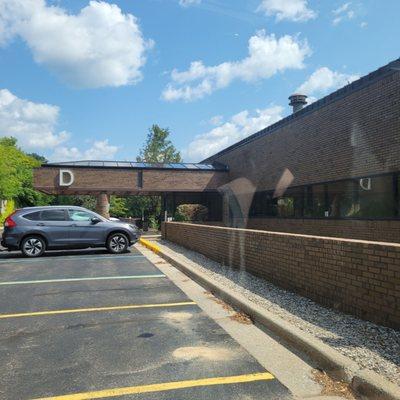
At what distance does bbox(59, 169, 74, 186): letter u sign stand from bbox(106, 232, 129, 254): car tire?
12409 millimetres

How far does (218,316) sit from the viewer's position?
642 cm

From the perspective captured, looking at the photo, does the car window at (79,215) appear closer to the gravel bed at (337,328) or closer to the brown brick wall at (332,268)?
the brown brick wall at (332,268)

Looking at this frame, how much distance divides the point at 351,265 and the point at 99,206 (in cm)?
2306

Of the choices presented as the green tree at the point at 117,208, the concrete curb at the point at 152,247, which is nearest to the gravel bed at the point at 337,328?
the concrete curb at the point at 152,247

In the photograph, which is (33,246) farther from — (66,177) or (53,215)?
(66,177)

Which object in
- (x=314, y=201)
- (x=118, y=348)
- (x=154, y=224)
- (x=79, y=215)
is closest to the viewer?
(x=118, y=348)

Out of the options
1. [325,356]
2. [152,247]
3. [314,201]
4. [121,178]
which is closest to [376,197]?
[314,201]

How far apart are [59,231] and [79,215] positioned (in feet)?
2.73

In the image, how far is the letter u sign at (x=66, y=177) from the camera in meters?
26.4

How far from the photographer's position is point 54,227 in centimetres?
1445

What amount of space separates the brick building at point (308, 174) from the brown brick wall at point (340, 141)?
0.03 m

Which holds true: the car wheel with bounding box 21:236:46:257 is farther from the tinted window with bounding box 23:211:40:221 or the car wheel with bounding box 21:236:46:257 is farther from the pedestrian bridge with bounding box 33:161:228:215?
the pedestrian bridge with bounding box 33:161:228:215

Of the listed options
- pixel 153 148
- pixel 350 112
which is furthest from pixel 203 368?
pixel 153 148

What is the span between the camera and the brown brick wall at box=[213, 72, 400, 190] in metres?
13.3
